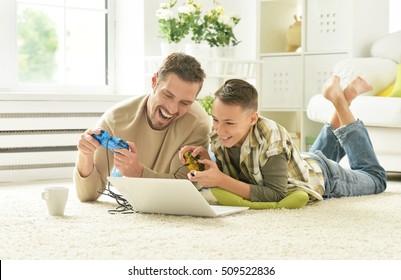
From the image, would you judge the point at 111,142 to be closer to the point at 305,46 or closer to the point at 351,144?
the point at 351,144

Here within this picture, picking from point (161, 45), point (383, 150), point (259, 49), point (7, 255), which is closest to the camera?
point (7, 255)

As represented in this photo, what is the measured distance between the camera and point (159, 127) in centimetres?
263

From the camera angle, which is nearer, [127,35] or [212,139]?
[212,139]

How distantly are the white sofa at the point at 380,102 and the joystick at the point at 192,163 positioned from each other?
1568mm

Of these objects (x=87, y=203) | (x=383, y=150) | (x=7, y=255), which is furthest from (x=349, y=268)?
(x=383, y=150)

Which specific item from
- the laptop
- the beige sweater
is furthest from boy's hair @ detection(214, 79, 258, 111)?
the laptop

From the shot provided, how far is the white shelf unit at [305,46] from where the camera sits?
15.5 ft

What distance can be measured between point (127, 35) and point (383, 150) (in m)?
1.78

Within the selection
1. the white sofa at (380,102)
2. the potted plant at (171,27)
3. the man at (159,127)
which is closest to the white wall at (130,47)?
the potted plant at (171,27)

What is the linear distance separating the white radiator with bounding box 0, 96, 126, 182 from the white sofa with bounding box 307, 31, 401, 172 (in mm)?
1335

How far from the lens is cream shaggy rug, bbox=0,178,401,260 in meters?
1.76

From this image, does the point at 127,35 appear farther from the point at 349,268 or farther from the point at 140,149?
the point at 349,268

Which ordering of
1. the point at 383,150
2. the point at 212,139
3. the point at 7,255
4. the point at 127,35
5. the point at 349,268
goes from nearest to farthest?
1. the point at 349,268
2. the point at 7,255
3. the point at 212,139
4. the point at 383,150
5. the point at 127,35

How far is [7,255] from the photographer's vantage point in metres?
1.73
